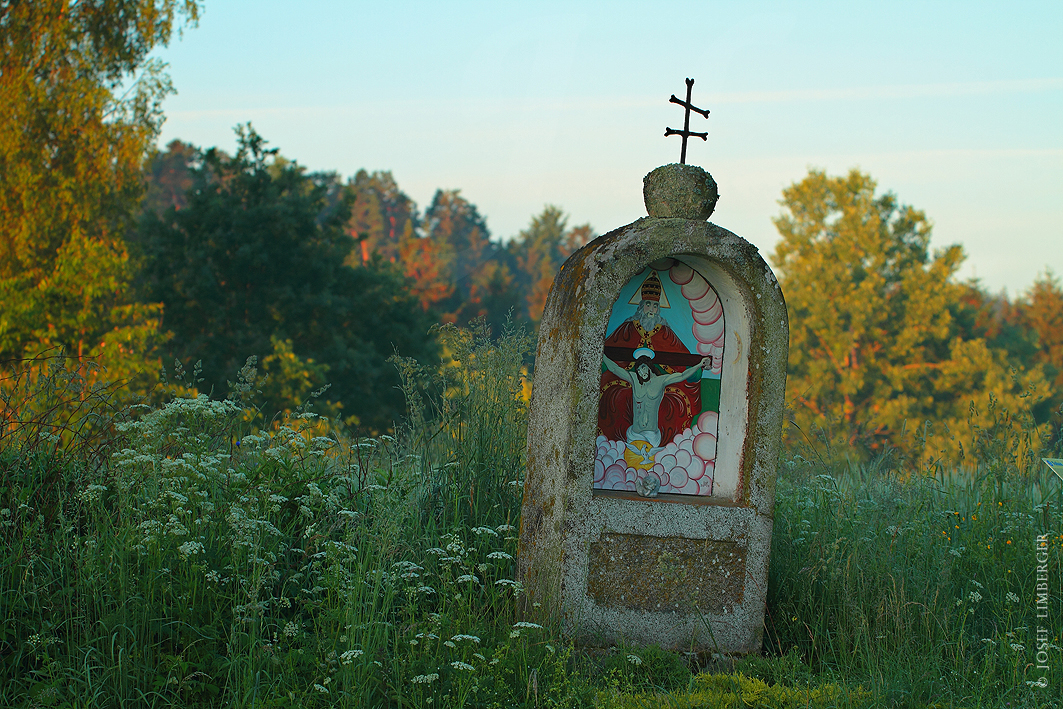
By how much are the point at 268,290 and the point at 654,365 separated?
66.2ft

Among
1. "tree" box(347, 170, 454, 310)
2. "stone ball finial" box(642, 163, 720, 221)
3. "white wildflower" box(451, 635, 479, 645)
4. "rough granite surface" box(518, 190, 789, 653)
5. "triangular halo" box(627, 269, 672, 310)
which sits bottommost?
"white wildflower" box(451, 635, 479, 645)

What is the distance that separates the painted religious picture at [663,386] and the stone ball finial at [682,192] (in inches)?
13.5

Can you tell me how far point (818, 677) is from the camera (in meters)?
3.88

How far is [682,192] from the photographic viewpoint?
4.28 m

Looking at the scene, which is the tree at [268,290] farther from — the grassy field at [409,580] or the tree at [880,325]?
the grassy field at [409,580]

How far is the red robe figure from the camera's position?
4.49 metres

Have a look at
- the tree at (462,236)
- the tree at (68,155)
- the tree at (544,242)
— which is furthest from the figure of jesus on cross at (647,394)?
the tree at (544,242)

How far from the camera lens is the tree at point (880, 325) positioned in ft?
97.6

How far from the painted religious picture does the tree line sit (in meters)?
0.86

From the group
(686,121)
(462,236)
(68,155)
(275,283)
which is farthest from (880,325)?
(462,236)

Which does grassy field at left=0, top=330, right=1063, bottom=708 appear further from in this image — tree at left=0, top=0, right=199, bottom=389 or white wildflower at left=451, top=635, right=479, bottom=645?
tree at left=0, top=0, right=199, bottom=389

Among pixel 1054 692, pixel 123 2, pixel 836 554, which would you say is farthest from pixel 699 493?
pixel 123 2

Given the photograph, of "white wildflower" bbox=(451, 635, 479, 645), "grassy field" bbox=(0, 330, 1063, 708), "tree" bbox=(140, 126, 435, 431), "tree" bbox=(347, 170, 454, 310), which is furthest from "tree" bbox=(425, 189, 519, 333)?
"white wildflower" bbox=(451, 635, 479, 645)

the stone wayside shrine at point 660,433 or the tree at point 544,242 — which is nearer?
the stone wayside shrine at point 660,433
